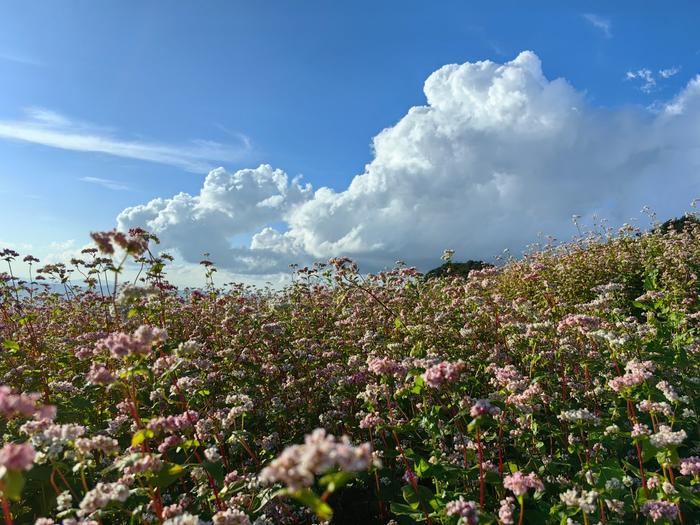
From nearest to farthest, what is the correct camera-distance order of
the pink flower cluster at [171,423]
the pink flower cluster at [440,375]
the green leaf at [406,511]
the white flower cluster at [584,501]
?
the white flower cluster at [584,501] < the pink flower cluster at [440,375] < the pink flower cluster at [171,423] < the green leaf at [406,511]

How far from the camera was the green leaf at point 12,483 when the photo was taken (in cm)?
237

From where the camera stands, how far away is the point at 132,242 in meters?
5.03

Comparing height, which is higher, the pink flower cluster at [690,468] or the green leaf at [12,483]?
the green leaf at [12,483]

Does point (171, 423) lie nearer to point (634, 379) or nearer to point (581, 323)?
point (634, 379)

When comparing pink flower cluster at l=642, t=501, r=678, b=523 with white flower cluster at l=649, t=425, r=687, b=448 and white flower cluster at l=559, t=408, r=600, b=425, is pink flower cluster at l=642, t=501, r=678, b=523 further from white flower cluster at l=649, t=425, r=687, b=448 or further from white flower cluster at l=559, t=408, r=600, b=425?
white flower cluster at l=559, t=408, r=600, b=425

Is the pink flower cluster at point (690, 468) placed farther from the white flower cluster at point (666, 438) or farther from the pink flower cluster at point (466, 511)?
the pink flower cluster at point (466, 511)

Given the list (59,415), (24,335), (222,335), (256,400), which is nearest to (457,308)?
(256,400)

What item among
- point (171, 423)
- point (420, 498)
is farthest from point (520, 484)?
point (171, 423)

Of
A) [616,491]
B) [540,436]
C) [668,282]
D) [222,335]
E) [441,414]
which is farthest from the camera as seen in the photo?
[668,282]

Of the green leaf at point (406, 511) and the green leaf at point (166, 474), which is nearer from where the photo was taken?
the green leaf at point (166, 474)

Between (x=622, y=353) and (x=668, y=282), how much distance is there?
607cm

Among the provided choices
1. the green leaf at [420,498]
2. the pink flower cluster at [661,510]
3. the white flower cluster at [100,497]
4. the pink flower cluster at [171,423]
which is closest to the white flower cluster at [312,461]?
the white flower cluster at [100,497]

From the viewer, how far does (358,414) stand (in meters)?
5.77

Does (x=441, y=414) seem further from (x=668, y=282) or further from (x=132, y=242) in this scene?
(x=668, y=282)
